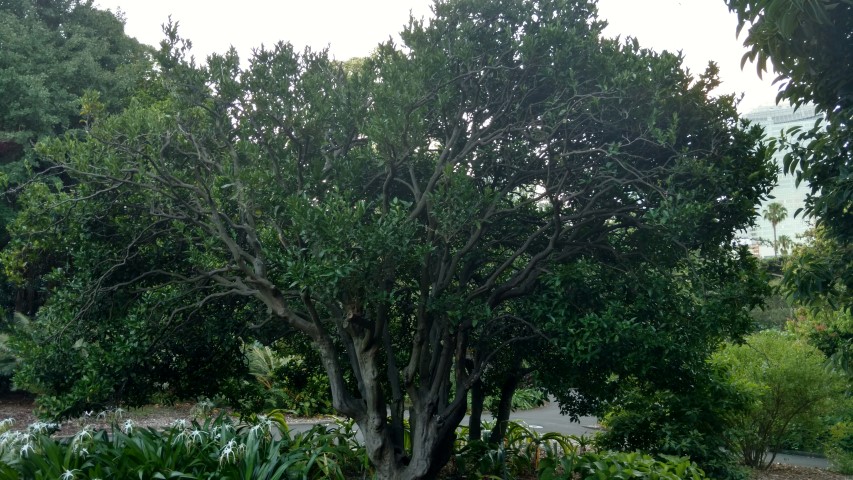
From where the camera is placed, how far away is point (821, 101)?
23.0 feet

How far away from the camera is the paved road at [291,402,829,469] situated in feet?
54.5

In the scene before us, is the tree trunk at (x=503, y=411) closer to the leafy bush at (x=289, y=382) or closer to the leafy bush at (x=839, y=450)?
the leafy bush at (x=289, y=382)

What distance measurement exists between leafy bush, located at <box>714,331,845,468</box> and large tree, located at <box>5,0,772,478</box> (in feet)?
19.7

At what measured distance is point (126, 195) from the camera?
934 centimetres

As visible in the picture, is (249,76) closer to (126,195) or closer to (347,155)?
(347,155)

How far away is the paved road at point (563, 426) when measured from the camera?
54.5ft

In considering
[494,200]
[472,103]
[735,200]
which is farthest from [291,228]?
[735,200]

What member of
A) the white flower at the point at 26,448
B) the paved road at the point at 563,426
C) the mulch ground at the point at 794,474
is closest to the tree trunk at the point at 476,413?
the paved road at the point at 563,426

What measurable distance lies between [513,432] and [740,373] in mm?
5030

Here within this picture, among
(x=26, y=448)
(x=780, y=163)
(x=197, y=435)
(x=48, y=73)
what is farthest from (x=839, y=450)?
(x=48, y=73)

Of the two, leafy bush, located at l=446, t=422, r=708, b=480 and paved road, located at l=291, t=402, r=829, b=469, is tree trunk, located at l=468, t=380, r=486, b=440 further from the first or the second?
paved road, located at l=291, t=402, r=829, b=469

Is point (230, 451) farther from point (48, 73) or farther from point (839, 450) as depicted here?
point (48, 73)

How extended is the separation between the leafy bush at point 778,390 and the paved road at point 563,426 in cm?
232

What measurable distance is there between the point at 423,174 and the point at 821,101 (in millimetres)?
4435
